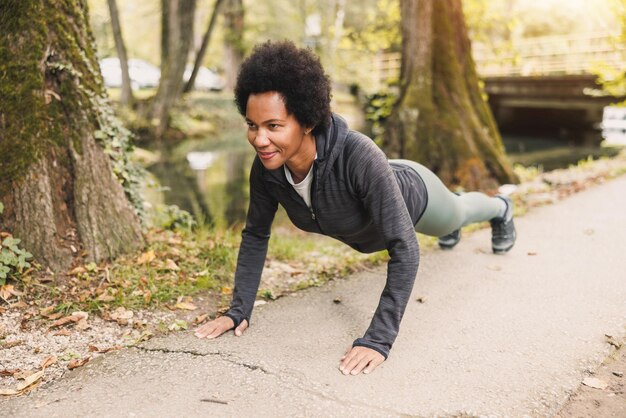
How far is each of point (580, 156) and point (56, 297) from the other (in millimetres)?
15855

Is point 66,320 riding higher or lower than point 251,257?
lower

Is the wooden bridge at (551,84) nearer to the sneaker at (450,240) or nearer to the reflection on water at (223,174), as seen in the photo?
the reflection on water at (223,174)

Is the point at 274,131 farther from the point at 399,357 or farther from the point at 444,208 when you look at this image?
the point at 444,208

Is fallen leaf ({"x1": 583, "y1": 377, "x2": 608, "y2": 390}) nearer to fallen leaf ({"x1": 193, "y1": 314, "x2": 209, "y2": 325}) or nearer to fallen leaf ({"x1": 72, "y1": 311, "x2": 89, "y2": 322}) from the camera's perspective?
fallen leaf ({"x1": 193, "y1": 314, "x2": 209, "y2": 325})

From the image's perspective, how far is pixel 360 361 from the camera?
2793mm

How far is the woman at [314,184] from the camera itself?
268 centimetres

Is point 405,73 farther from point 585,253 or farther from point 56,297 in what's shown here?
point 56,297

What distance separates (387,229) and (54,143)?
7.46ft

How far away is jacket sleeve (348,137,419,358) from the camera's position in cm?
281

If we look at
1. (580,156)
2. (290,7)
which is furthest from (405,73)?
(290,7)

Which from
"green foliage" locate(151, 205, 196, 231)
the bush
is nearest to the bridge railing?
"green foliage" locate(151, 205, 196, 231)

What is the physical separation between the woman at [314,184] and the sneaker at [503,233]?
5.00 feet

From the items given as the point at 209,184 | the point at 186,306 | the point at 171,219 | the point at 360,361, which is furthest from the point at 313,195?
the point at 209,184

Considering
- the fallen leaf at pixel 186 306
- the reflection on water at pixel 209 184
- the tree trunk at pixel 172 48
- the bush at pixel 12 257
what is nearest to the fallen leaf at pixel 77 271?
the bush at pixel 12 257
